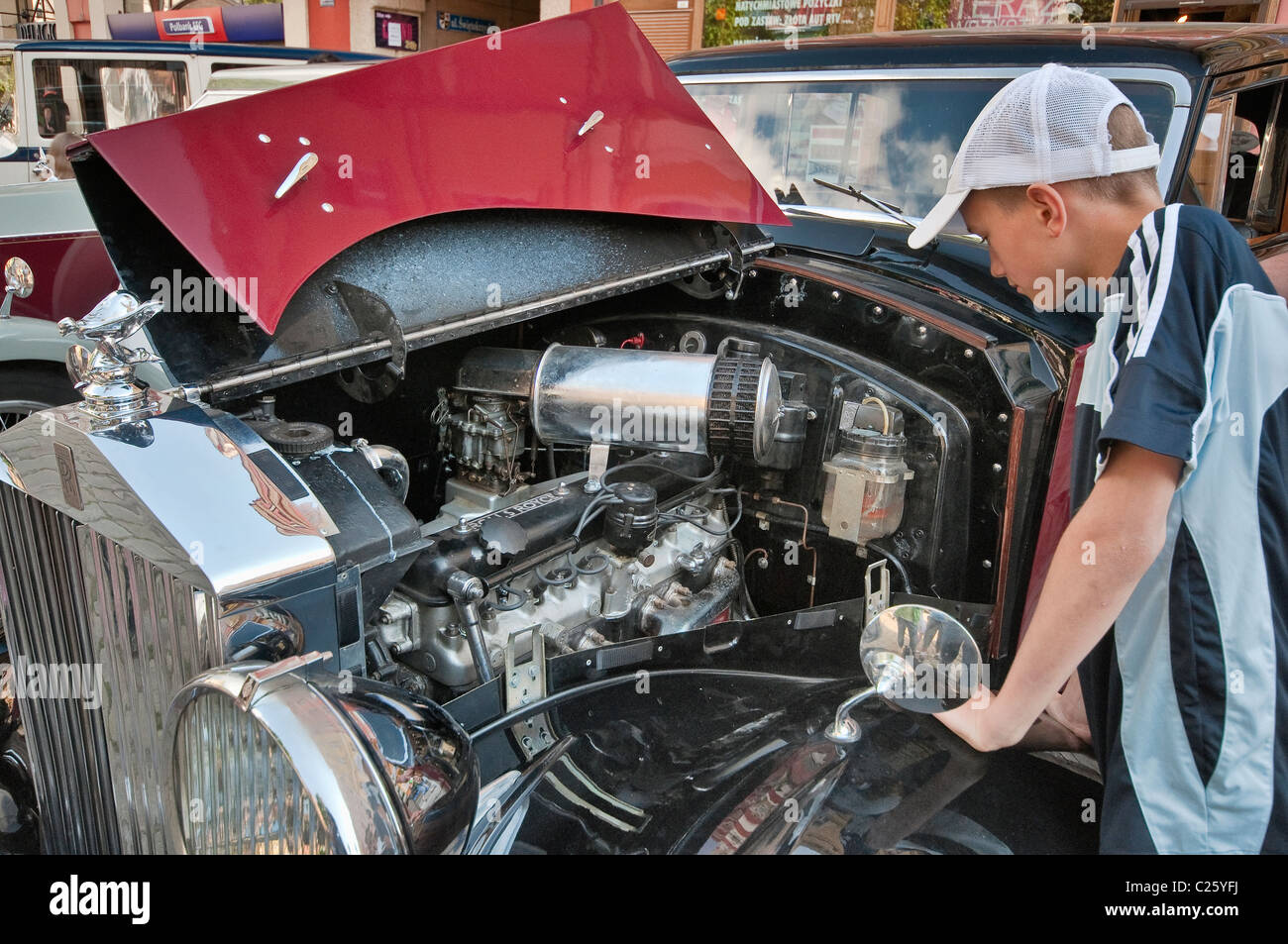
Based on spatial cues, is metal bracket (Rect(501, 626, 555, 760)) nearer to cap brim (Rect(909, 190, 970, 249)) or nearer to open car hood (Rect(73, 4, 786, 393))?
open car hood (Rect(73, 4, 786, 393))

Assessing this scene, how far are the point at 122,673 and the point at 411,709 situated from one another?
548 mm

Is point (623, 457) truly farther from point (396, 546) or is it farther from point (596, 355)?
point (396, 546)

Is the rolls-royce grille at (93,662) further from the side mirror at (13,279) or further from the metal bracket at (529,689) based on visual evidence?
the side mirror at (13,279)

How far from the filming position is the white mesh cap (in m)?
1.34

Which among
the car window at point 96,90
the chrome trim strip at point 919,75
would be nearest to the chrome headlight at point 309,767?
the chrome trim strip at point 919,75

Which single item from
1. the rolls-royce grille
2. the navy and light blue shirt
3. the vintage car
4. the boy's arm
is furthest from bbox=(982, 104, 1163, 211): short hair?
the rolls-royce grille

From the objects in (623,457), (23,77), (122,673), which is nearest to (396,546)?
(122,673)

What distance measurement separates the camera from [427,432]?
227 cm

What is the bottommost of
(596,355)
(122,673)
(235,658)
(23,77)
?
(122,673)

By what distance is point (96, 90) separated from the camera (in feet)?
20.8

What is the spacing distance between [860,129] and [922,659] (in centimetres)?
191

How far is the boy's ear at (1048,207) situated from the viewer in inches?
54.1

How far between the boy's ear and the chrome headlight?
1142mm

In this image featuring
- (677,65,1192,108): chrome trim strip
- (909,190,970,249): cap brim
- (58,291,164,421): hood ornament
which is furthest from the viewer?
(677,65,1192,108): chrome trim strip
